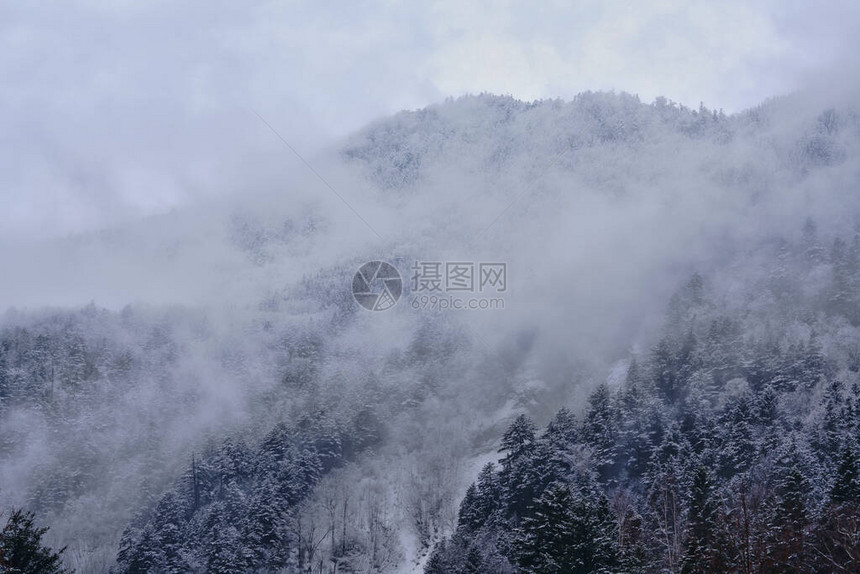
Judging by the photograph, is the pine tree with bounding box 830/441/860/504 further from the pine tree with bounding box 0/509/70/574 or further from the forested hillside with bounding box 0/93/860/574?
the pine tree with bounding box 0/509/70/574

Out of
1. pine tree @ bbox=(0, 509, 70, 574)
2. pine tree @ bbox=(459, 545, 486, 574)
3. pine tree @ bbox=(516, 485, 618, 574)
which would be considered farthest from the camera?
pine tree @ bbox=(459, 545, 486, 574)

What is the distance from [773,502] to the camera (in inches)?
2226

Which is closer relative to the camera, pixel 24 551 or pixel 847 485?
pixel 24 551

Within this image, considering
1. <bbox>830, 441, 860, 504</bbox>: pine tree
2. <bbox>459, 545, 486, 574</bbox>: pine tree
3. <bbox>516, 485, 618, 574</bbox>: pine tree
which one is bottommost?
<bbox>459, 545, 486, 574</bbox>: pine tree

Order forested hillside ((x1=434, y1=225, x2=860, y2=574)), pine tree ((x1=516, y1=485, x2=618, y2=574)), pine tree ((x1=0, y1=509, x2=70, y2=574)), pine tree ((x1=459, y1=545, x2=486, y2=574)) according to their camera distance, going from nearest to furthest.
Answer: pine tree ((x1=0, y1=509, x2=70, y2=574)) < pine tree ((x1=516, y1=485, x2=618, y2=574)) < forested hillside ((x1=434, y1=225, x2=860, y2=574)) < pine tree ((x1=459, y1=545, x2=486, y2=574))

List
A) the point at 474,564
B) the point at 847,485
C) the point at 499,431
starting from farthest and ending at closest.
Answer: the point at 499,431, the point at 474,564, the point at 847,485

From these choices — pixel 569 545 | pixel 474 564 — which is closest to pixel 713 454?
pixel 474 564

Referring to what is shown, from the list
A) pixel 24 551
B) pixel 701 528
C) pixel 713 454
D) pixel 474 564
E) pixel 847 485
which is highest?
pixel 713 454

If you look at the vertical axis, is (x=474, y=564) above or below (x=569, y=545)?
below

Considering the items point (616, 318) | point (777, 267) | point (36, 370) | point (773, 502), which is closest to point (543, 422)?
point (616, 318)

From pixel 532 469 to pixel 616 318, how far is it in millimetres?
107871

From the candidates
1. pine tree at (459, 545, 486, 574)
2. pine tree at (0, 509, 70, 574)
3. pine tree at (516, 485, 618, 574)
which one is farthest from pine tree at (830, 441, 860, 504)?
pine tree at (0, 509, 70, 574)

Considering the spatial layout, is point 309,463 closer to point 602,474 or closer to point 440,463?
point 440,463

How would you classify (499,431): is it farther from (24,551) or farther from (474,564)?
Result: (24,551)
